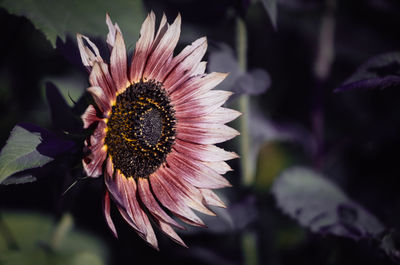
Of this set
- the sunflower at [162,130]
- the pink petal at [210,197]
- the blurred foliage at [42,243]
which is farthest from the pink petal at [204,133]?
the blurred foliage at [42,243]

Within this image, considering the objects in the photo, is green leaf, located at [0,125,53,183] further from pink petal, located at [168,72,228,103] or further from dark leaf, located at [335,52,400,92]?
dark leaf, located at [335,52,400,92]

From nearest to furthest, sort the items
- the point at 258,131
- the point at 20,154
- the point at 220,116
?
1. the point at 20,154
2. the point at 220,116
3. the point at 258,131

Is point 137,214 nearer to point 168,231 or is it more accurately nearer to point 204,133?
point 168,231

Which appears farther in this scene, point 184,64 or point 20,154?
point 184,64

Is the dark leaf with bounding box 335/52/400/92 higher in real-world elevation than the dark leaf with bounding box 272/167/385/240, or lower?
higher

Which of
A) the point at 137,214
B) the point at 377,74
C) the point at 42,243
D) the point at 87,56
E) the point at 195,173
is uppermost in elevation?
the point at 377,74

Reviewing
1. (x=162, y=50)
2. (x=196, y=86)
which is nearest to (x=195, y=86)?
(x=196, y=86)

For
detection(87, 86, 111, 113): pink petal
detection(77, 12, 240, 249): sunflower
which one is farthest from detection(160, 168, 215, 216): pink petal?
detection(87, 86, 111, 113): pink petal

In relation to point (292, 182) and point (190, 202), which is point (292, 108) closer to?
point (292, 182)
